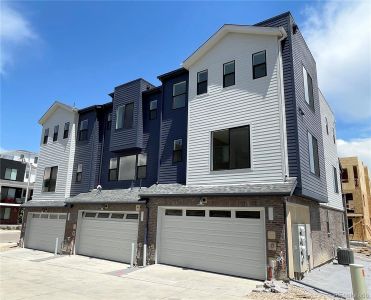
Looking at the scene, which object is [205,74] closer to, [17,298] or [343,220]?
[17,298]

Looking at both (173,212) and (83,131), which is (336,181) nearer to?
(173,212)

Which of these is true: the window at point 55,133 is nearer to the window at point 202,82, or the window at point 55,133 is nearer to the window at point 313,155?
the window at point 202,82

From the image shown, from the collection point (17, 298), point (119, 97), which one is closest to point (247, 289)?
point (17, 298)

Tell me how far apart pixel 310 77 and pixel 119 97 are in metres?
12.6

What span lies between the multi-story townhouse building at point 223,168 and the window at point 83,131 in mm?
3048

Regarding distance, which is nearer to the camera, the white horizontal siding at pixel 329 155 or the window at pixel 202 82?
the window at pixel 202 82

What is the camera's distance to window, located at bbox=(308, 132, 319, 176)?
14.9 meters

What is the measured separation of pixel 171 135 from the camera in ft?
56.7

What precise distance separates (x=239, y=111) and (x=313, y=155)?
4.87 metres

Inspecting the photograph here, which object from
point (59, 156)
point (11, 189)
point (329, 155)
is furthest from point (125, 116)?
point (11, 189)

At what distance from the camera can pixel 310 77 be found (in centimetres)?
1708

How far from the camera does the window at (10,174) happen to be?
5188 centimetres

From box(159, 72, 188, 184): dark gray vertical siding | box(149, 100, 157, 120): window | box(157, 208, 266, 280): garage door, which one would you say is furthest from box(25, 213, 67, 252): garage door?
box(157, 208, 266, 280): garage door

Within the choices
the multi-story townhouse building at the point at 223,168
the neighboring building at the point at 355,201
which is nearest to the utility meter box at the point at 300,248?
the multi-story townhouse building at the point at 223,168
